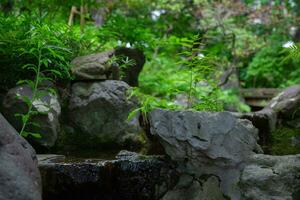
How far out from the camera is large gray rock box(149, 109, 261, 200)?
11.7 feet

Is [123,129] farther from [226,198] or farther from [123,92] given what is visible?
[226,198]

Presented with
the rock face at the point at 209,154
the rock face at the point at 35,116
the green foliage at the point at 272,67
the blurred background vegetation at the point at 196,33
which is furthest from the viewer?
the green foliage at the point at 272,67

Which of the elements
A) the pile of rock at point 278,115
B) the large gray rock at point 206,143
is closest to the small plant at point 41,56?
the large gray rock at point 206,143

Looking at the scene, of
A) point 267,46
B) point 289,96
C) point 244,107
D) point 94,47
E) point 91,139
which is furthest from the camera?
point 267,46

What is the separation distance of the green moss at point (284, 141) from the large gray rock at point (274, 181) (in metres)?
1.41

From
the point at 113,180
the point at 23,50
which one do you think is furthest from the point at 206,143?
the point at 23,50

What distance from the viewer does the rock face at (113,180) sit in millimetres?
3672

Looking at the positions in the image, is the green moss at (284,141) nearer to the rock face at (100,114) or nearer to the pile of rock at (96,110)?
the pile of rock at (96,110)

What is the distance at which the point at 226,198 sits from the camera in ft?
11.9

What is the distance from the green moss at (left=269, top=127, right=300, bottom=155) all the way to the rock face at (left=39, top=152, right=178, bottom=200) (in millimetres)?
1759

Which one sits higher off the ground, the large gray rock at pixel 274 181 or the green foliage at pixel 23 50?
the green foliage at pixel 23 50

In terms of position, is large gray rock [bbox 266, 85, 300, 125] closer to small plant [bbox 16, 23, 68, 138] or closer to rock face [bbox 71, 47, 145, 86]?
rock face [bbox 71, 47, 145, 86]

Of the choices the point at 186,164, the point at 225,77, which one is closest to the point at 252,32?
the point at 225,77

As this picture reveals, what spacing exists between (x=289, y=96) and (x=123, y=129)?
261 centimetres
